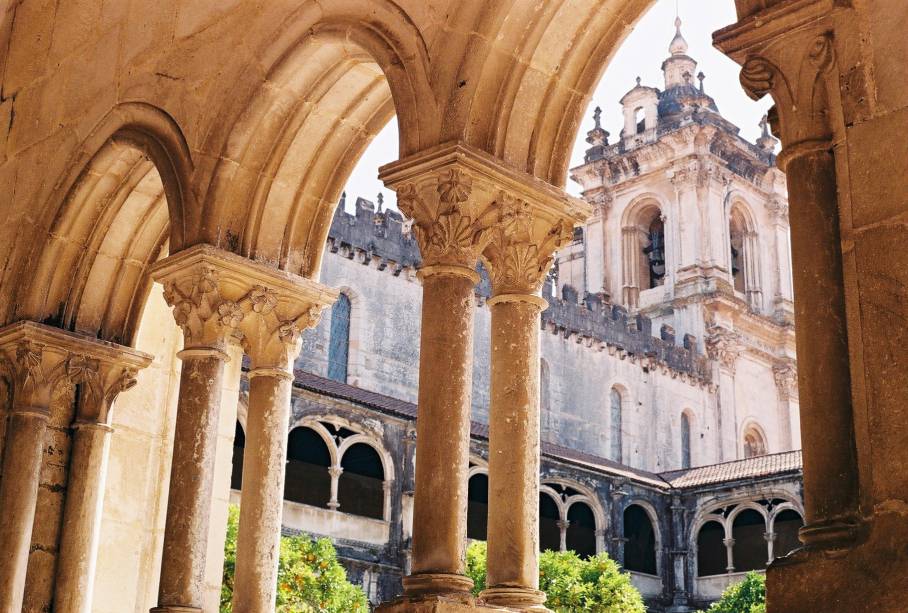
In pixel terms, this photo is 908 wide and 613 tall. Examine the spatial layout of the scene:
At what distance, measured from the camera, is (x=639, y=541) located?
28.3 metres

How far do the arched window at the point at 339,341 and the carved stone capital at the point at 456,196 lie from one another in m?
21.8

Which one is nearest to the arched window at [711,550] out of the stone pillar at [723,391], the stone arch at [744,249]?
the stone pillar at [723,391]

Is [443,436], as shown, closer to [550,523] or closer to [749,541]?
[550,523]

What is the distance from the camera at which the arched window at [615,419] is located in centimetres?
3431

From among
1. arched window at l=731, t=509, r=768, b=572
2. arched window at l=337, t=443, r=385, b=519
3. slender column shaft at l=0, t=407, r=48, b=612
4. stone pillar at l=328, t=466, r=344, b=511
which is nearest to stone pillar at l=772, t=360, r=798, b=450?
arched window at l=731, t=509, r=768, b=572

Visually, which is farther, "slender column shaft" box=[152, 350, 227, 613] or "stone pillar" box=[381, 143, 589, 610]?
"slender column shaft" box=[152, 350, 227, 613]

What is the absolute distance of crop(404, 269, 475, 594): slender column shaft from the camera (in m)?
4.86

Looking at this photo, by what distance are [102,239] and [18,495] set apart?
A: 159 cm

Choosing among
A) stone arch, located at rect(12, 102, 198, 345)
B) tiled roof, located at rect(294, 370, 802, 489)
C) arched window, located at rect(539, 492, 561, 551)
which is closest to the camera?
stone arch, located at rect(12, 102, 198, 345)

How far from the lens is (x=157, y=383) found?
315 inches

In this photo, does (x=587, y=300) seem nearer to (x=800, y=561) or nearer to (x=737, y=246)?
(x=737, y=246)

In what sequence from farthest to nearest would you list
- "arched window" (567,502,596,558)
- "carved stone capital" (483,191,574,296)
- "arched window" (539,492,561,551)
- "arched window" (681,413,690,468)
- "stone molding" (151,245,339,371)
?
"arched window" (681,413,690,468) < "arched window" (567,502,596,558) < "arched window" (539,492,561,551) < "stone molding" (151,245,339,371) < "carved stone capital" (483,191,574,296)

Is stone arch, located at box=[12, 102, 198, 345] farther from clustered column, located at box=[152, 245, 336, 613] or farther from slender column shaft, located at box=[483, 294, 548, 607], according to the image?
slender column shaft, located at box=[483, 294, 548, 607]

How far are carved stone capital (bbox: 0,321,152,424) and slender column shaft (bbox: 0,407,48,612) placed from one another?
96 mm
